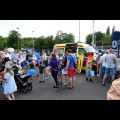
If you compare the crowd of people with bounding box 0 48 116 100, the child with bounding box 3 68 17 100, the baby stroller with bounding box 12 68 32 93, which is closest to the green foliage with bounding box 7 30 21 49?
the crowd of people with bounding box 0 48 116 100

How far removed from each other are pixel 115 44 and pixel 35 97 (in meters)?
6.42

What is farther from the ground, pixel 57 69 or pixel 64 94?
pixel 57 69

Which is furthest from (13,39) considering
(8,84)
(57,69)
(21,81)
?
(8,84)

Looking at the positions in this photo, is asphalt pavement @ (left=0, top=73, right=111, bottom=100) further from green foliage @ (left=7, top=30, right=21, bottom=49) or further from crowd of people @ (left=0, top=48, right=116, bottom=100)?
green foliage @ (left=7, top=30, right=21, bottom=49)

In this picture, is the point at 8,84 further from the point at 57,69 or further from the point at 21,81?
the point at 57,69

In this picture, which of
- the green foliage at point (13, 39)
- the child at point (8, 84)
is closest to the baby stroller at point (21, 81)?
the child at point (8, 84)

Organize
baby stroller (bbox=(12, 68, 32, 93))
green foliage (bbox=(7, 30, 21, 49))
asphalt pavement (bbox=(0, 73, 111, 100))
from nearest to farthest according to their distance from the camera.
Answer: asphalt pavement (bbox=(0, 73, 111, 100))
baby stroller (bbox=(12, 68, 32, 93))
green foliage (bbox=(7, 30, 21, 49))

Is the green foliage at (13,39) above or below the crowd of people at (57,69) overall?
above

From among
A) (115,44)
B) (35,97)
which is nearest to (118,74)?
(115,44)

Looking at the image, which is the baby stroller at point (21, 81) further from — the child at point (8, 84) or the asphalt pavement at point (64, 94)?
the child at point (8, 84)
